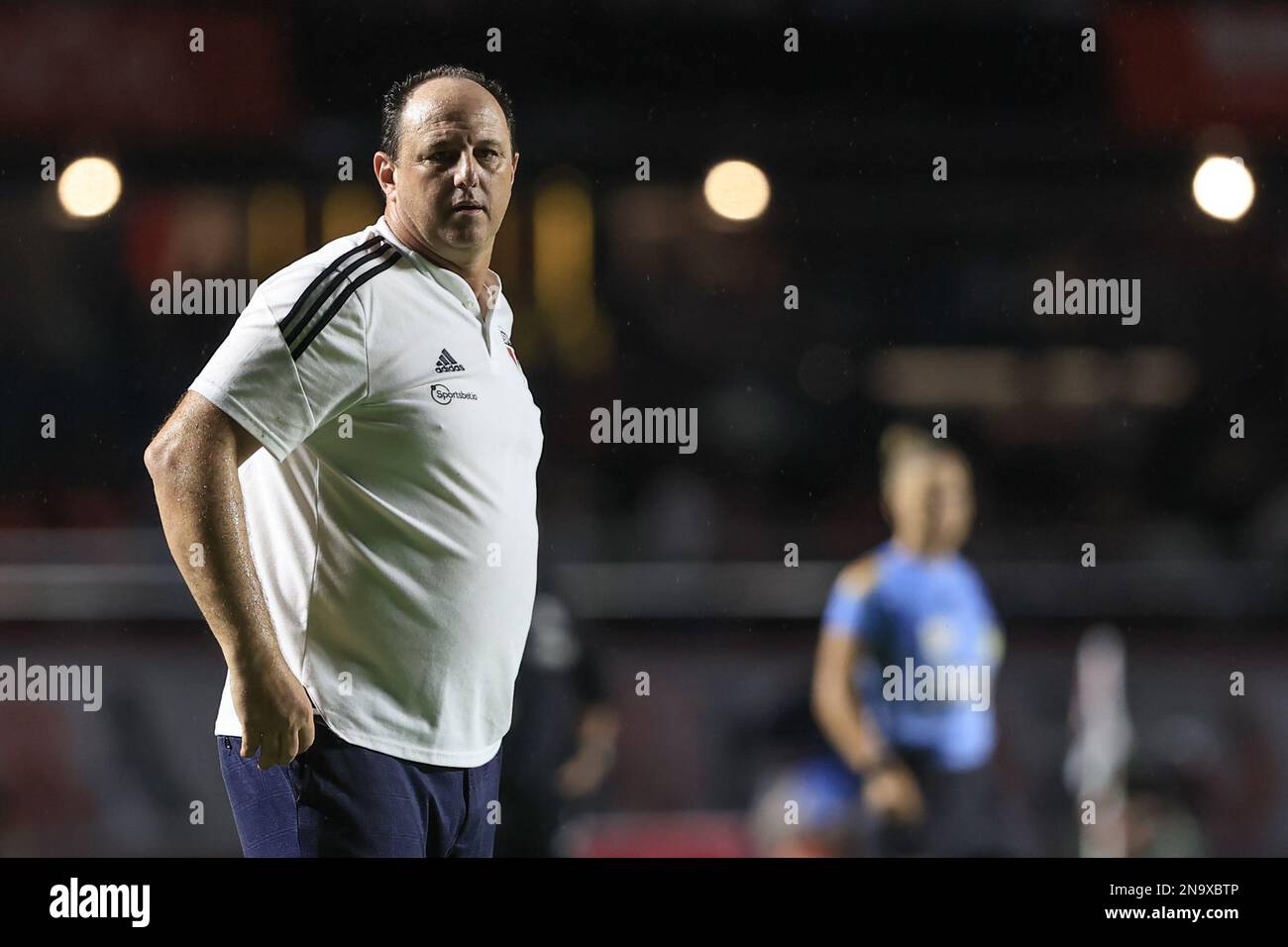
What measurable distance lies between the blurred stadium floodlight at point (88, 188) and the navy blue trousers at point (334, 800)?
1742 millimetres

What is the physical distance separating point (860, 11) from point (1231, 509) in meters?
1.78

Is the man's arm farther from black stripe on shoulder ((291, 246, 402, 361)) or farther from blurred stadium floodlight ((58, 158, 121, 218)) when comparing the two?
blurred stadium floodlight ((58, 158, 121, 218))

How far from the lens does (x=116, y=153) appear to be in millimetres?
3283

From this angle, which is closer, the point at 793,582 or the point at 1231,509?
the point at 793,582

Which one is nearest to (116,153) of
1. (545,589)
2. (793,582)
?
(545,589)

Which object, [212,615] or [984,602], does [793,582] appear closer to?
[984,602]

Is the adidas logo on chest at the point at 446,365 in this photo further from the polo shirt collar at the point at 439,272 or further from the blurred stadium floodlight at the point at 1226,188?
the blurred stadium floodlight at the point at 1226,188

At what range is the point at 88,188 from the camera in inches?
123

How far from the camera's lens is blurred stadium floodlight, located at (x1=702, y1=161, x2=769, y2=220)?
134 inches

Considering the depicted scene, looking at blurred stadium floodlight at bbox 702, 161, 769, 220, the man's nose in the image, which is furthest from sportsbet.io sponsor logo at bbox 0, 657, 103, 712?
blurred stadium floodlight at bbox 702, 161, 769, 220

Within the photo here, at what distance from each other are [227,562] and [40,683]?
4.20ft

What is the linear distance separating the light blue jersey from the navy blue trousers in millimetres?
1263

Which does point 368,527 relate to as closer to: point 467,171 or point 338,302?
point 338,302
